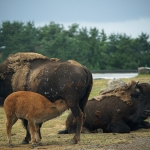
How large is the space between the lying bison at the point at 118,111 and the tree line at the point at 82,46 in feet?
121

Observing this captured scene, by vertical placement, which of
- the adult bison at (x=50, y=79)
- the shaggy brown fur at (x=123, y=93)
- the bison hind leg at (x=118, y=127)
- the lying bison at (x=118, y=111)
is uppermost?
the adult bison at (x=50, y=79)

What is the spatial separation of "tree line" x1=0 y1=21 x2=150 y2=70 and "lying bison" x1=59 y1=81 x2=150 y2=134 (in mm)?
36950

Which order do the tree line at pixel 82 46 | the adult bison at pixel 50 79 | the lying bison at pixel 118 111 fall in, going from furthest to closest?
the tree line at pixel 82 46 → the lying bison at pixel 118 111 → the adult bison at pixel 50 79

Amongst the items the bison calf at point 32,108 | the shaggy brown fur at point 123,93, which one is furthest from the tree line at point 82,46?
the bison calf at point 32,108

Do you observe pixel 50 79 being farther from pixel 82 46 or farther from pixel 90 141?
pixel 82 46

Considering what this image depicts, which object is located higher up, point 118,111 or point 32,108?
point 32,108

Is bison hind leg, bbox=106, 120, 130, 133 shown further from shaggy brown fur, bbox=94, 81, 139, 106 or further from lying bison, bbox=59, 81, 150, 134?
shaggy brown fur, bbox=94, 81, 139, 106

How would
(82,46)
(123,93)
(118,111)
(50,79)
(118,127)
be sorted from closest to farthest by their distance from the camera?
(50,79), (118,127), (118,111), (123,93), (82,46)

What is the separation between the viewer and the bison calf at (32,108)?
603 inches

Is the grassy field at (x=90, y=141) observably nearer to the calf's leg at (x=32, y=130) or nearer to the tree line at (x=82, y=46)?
the calf's leg at (x=32, y=130)

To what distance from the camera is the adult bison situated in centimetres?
1585

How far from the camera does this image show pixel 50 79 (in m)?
16.2

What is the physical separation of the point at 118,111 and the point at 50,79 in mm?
3524

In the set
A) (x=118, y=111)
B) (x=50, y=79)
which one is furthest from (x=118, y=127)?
(x=50, y=79)
